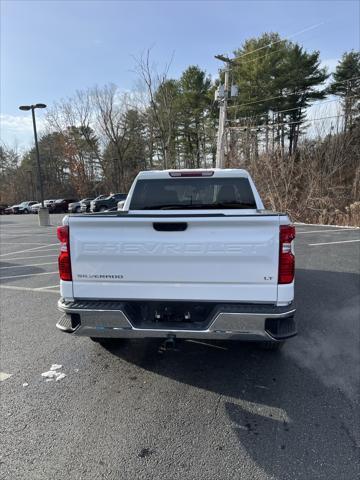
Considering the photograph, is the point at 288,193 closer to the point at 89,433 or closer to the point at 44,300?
the point at 44,300

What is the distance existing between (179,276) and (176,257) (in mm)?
160

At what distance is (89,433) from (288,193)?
17716 mm

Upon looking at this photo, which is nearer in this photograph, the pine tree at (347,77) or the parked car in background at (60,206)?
the pine tree at (347,77)

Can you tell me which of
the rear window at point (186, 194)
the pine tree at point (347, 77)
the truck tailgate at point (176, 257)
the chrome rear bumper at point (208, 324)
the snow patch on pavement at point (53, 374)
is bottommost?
the snow patch on pavement at point (53, 374)

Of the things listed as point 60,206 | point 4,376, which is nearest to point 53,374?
point 4,376

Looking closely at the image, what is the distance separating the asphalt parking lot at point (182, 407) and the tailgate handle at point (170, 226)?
147cm

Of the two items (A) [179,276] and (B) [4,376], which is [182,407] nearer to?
(A) [179,276]

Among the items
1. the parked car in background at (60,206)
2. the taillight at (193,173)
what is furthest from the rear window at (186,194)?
the parked car in background at (60,206)

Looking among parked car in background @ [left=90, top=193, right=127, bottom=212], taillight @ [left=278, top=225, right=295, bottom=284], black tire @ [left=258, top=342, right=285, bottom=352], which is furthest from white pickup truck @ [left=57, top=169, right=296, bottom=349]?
parked car in background @ [left=90, top=193, right=127, bottom=212]

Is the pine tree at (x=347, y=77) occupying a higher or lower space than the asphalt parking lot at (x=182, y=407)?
higher

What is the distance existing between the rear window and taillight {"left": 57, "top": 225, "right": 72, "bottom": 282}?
62.2 inches

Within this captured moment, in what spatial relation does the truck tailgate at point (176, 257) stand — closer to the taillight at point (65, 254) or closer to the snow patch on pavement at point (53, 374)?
the taillight at point (65, 254)

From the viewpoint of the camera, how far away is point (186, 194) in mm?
4328

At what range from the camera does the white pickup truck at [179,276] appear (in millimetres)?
2529
